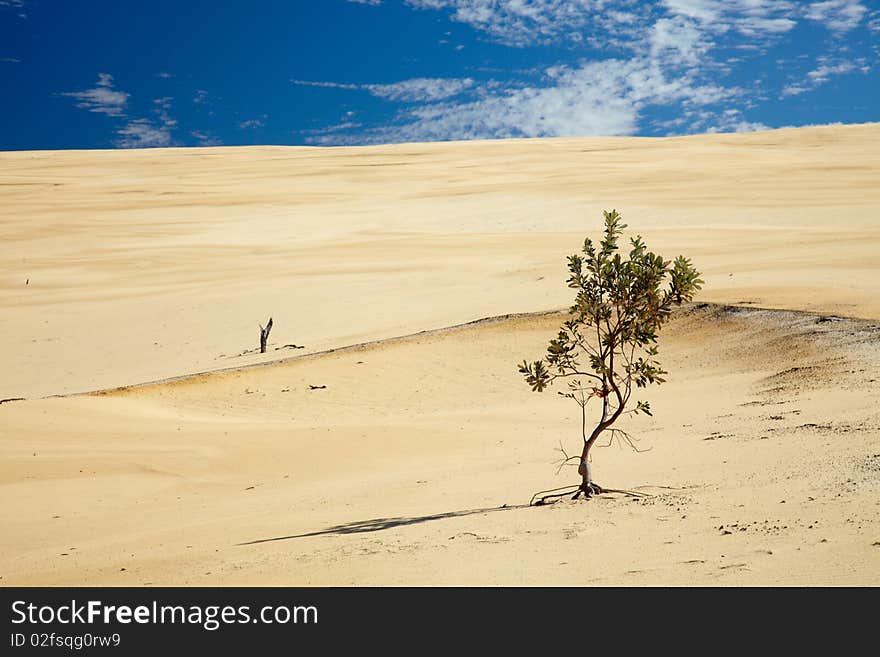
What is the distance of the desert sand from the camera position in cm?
559

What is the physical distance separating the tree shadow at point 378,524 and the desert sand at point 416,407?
4 cm

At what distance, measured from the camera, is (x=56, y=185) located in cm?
4688

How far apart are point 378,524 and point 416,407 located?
6062 millimetres

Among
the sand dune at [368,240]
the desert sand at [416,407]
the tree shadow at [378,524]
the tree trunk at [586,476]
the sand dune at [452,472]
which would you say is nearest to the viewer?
the sand dune at [452,472]

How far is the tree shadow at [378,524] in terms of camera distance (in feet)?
21.4

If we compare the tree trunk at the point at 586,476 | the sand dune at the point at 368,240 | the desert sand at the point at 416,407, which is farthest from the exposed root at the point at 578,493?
the sand dune at the point at 368,240

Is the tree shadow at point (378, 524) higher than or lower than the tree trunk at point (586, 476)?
lower

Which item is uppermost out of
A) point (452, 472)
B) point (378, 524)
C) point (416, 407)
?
point (416, 407)

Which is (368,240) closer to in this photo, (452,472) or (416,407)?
(416,407)

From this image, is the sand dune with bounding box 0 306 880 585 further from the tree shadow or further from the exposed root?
→ the exposed root

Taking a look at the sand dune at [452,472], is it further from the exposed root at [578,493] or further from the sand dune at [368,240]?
the sand dune at [368,240]

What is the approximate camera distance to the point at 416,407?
1278 cm

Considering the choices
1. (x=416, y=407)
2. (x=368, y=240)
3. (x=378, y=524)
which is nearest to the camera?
(x=378, y=524)

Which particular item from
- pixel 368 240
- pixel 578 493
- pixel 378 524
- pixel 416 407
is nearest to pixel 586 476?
pixel 578 493
